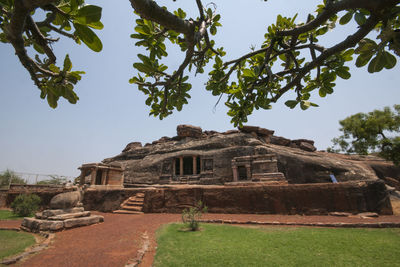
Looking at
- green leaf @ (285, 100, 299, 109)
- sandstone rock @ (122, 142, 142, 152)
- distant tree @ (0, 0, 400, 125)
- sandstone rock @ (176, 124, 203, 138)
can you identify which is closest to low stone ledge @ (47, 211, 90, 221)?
distant tree @ (0, 0, 400, 125)

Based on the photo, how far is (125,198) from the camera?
1131 cm

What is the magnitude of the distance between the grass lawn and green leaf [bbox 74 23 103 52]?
3947mm

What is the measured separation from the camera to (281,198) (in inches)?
310

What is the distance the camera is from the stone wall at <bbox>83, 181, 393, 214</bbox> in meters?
7.02

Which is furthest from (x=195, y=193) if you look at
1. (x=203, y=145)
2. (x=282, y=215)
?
(x=203, y=145)

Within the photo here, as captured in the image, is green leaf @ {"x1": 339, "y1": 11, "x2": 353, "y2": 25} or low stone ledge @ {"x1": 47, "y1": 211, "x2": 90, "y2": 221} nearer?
green leaf @ {"x1": 339, "y1": 11, "x2": 353, "y2": 25}

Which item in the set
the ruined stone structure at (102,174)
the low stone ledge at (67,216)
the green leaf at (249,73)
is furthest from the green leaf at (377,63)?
the ruined stone structure at (102,174)

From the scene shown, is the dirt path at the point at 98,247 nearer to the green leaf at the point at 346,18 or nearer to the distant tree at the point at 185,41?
the distant tree at the point at 185,41

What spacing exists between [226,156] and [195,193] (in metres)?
11.4

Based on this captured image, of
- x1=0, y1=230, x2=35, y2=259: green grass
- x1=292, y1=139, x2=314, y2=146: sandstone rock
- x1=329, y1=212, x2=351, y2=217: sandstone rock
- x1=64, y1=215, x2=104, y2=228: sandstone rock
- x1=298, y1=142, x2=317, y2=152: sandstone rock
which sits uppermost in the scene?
x1=292, y1=139, x2=314, y2=146: sandstone rock

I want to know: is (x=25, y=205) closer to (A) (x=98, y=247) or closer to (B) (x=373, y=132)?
(A) (x=98, y=247)

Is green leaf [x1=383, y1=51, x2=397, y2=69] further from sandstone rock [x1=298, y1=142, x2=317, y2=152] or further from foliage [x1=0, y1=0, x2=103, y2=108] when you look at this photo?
sandstone rock [x1=298, y1=142, x2=317, y2=152]

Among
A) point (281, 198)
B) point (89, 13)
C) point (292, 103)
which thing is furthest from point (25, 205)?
point (292, 103)

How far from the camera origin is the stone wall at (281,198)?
702cm
